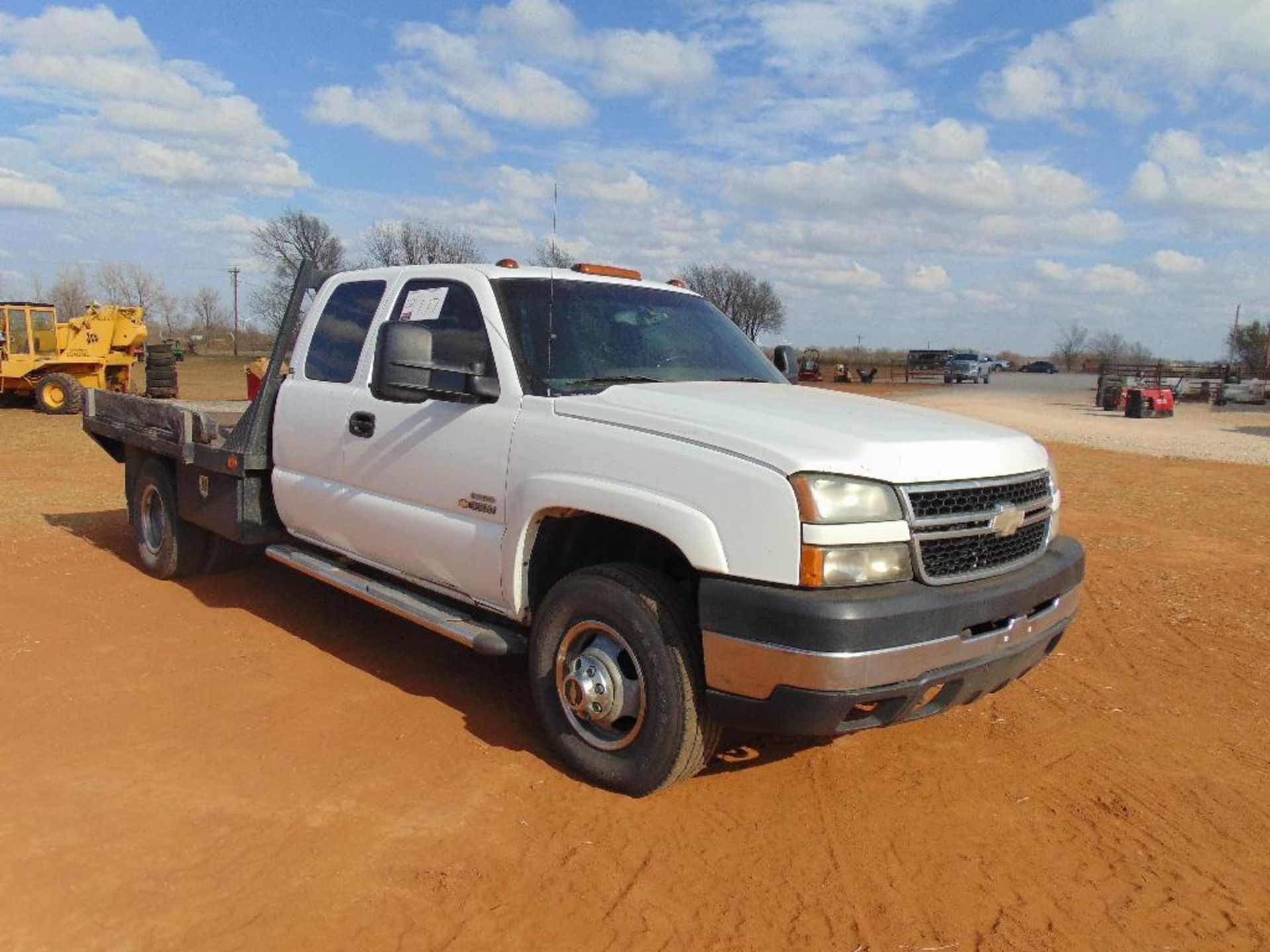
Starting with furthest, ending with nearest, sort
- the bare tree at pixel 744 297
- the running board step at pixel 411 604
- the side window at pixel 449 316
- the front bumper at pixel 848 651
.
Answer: the bare tree at pixel 744 297 < the side window at pixel 449 316 < the running board step at pixel 411 604 < the front bumper at pixel 848 651

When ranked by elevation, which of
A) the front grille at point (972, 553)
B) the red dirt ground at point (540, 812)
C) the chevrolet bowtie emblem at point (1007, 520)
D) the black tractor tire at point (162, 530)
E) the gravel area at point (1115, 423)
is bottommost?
the gravel area at point (1115, 423)

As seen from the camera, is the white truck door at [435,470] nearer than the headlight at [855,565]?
No

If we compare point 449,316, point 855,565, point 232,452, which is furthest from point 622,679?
point 232,452

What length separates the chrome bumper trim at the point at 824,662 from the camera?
3035 millimetres

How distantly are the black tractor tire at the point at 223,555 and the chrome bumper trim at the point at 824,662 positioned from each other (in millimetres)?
4646

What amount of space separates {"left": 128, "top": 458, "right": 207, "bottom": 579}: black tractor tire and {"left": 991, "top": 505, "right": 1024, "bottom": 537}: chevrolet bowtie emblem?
5304 millimetres

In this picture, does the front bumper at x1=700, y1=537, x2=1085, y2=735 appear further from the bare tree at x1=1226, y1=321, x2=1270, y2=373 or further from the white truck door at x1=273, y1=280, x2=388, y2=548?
the bare tree at x1=1226, y1=321, x2=1270, y2=373

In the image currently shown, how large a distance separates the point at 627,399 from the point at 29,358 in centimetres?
2327

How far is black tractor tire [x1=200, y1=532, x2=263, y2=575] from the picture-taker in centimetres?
676

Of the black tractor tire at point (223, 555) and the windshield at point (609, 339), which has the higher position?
the windshield at point (609, 339)

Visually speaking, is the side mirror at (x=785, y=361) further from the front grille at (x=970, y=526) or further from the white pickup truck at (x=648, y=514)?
the front grille at (x=970, y=526)

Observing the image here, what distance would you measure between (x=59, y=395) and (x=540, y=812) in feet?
74.4

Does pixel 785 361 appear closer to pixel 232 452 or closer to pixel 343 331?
pixel 343 331

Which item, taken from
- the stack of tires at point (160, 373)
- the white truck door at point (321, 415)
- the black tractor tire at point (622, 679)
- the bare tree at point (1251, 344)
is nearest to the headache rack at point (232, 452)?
the white truck door at point (321, 415)
